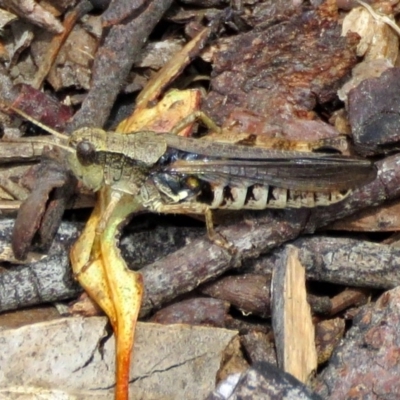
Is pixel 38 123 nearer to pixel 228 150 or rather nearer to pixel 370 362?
pixel 228 150

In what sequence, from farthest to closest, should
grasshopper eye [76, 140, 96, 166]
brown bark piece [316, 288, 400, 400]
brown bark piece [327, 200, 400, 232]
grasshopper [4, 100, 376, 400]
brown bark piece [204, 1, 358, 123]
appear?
brown bark piece [204, 1, 358, 123], brown bark piece [327, 200, 400, 232], grasshopper eye [76, 140, 96, 166], grasshopper [4, 100, 376, 400], brown bark piece [316, 288, 400, 400]

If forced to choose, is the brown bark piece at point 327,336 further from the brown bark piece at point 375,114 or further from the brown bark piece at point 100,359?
the brown bark piece at point 375,114

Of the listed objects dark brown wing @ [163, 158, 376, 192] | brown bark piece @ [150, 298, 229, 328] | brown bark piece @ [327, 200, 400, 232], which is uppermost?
dark brown wing @ [163, 158, 376, 192]

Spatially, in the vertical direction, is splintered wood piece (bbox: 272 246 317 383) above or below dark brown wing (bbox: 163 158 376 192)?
below

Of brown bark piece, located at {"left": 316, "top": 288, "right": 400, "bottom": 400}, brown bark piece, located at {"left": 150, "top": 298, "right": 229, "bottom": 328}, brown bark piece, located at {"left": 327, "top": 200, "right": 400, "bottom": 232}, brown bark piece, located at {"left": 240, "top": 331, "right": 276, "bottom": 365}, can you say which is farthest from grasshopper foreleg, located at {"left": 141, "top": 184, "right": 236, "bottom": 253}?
brown bark piece, located at {"left": 316, "top": 288, "right": 400, "bottom": 400}

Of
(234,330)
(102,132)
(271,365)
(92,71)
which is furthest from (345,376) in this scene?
(92,71)

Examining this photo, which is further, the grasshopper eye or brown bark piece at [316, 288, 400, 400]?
the grasshopper eye

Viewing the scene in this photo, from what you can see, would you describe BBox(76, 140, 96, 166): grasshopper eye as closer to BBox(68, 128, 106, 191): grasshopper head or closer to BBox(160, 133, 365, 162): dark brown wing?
BBox(68, 128, 106, 191): grasshopper head

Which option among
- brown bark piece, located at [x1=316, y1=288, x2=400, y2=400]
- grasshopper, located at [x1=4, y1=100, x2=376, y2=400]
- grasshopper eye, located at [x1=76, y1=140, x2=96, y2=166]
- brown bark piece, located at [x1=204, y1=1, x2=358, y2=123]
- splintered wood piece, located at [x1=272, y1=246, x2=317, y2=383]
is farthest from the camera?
brown bark piece, located at [x1=204, y1=1, x2=358, y2=123]
